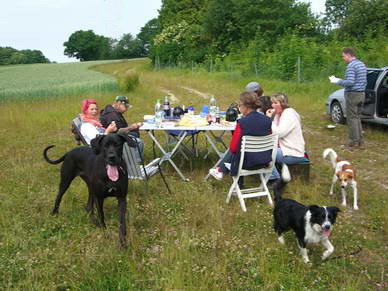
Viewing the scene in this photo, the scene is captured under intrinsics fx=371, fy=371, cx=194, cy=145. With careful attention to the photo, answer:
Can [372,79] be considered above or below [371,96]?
above

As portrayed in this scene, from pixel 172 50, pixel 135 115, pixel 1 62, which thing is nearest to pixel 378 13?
pixel 172 50

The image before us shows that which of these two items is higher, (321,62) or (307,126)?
(321,62)

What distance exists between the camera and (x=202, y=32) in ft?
113

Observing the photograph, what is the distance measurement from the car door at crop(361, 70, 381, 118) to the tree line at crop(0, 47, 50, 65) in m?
73.0

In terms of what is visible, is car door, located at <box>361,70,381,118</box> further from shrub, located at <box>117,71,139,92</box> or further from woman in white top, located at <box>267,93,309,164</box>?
shrub, located at <box>117,71,139,92</box>

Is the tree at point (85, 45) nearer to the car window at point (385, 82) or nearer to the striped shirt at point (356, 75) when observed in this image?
the car window at point (385, 82)

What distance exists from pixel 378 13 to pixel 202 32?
Result: 15.1 metres

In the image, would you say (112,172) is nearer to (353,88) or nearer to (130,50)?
(353,88)

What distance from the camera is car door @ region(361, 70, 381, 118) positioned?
8.18 m

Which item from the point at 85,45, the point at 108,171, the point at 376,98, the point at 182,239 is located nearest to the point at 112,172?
the point at 108,171

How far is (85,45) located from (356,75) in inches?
3635

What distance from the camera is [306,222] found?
3.27 meters

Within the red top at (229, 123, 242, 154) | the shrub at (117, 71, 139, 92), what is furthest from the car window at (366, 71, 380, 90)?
the shrub at (117, 71, 139, 92)

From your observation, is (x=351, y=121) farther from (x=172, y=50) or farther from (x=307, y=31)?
(x=172, y=50)
